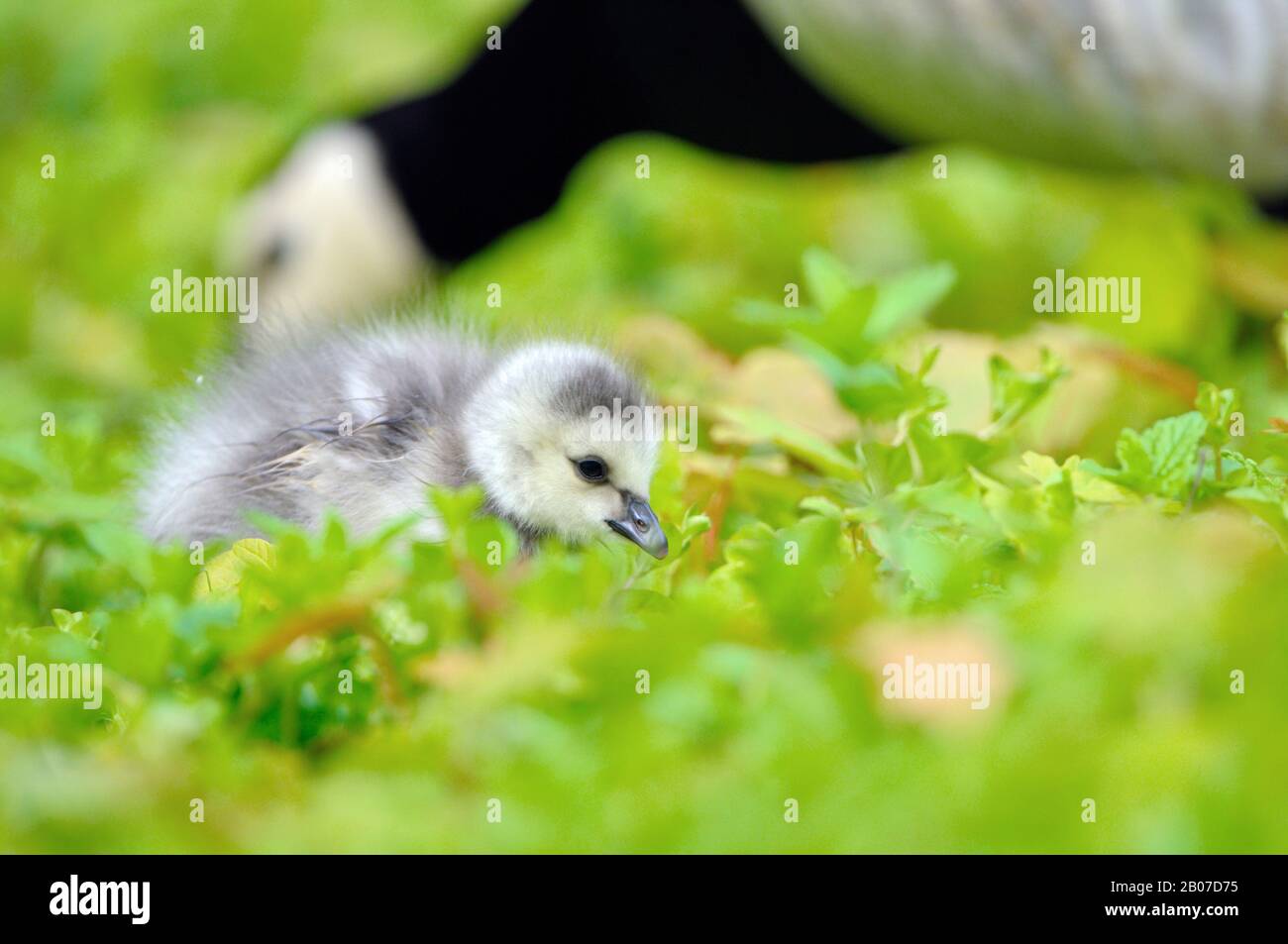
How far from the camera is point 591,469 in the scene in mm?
1454

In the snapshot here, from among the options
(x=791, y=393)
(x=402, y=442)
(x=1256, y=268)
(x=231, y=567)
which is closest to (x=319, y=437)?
(x=402, y=442)

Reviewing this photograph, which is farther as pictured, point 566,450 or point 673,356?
point 673,356

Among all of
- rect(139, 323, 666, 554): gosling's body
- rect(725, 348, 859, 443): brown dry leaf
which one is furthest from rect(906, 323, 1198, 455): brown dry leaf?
rect(139, 323, 666, 554): gosling's body

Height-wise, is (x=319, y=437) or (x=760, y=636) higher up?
(x=319, y=437)

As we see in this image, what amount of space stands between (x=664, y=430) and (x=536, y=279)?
6.45 feet

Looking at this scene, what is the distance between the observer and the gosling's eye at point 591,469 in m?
1.45

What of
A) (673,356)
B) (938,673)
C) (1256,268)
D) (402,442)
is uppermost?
(1256,268)

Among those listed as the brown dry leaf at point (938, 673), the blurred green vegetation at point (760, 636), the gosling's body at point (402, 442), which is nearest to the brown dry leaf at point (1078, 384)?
the blurred green vegetation at point (760, 636)

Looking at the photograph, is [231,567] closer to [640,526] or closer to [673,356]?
[640,526]

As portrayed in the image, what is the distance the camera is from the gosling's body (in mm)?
1457

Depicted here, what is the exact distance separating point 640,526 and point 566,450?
0.10m

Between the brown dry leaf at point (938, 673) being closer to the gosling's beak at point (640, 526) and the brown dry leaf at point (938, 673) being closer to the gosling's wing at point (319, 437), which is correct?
the gosling's beak at point (640, 526)

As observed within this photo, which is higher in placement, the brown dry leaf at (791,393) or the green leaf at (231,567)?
the brown dry leaf at (791,393)

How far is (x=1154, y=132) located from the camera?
8.13 feet
